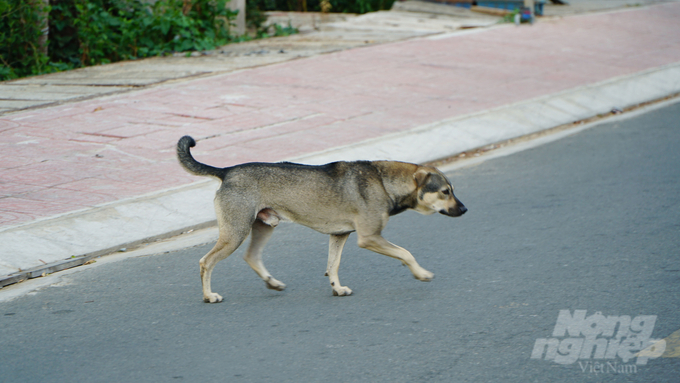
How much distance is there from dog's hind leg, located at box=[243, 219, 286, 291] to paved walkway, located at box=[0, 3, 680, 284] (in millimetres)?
1503

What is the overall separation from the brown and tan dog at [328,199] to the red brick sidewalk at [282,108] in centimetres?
216

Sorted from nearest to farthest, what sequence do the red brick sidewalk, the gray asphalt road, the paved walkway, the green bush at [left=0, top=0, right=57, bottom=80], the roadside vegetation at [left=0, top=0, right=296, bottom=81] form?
the gray asphalt road, the paved walkway, the red brick sidewalk, the green bush at [left=0, top=0, right=57, bottom=80], the roadside vegetation at [left=0, top=0, right=296, bottom=81]

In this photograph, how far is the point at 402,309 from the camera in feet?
14.2

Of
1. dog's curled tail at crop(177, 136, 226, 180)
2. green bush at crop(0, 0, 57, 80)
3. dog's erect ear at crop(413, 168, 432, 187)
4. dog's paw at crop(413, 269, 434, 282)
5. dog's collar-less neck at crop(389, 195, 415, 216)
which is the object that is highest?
green bush at crop(0, 0, 57, 80)

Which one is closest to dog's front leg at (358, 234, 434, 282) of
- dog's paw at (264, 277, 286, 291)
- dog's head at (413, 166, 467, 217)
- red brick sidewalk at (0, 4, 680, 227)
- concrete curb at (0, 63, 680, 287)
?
dog's head at (413, 166, 467, 217)

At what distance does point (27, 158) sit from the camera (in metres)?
7.45

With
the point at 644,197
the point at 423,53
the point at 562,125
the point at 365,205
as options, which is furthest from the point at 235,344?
the point at 423,53

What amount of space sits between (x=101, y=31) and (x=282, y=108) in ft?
16.3

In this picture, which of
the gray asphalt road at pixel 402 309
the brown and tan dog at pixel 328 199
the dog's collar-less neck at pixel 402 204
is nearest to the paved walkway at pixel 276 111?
the gray asphalt road at pixel 402 309

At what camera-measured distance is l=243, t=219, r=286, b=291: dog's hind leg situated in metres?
4.70

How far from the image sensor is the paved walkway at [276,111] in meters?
→ 6.68

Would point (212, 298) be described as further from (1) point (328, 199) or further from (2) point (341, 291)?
(1) point (328, 199)

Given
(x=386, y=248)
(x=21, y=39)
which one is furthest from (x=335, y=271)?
(x=21, y=39)

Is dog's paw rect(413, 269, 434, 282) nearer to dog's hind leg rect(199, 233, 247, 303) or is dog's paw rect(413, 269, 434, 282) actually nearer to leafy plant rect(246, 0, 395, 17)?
dog's hind leg rect(199, 233, 247, 303)
